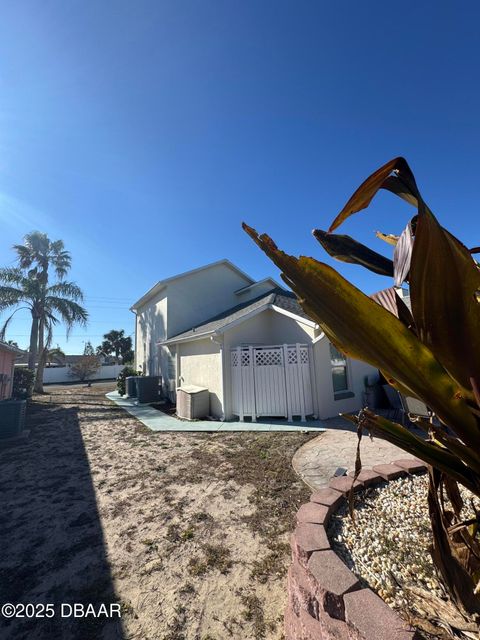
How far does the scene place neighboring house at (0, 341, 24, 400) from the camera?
37.8 ft

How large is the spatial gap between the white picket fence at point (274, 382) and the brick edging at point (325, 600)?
588 cm

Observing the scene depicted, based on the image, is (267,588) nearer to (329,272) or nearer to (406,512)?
(406,512)

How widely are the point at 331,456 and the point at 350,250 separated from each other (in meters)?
5.39

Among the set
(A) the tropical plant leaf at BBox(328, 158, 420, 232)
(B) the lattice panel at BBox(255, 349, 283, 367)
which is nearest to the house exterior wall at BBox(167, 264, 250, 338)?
(B) the lattice panel at BBox(255, 349, 283, 367)

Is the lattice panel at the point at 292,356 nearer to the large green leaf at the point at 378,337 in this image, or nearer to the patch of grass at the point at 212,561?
the patch of grass at the point at 212,561

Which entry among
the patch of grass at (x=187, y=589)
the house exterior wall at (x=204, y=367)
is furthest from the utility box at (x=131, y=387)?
the patch of grass at (x=187, y=589)

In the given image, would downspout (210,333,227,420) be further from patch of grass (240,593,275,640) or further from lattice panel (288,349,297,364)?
patch of grass (240,593,275,640)

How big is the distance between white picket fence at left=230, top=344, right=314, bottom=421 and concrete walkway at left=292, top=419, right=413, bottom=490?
5.50 feet

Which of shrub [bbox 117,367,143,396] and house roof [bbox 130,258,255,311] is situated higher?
house roof [bbox 130,258,255,311]

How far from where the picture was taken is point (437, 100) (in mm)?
6082

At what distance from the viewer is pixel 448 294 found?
0.76 meters

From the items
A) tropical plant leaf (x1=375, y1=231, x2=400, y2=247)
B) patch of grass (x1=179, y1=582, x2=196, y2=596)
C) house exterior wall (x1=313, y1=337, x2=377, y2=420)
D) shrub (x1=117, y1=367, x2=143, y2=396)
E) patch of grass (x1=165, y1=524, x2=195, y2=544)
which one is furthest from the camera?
shrub (x1=117, y1=367, x2=143, y2=396)

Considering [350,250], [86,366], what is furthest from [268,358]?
[86,366]

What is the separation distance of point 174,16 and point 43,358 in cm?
2055
